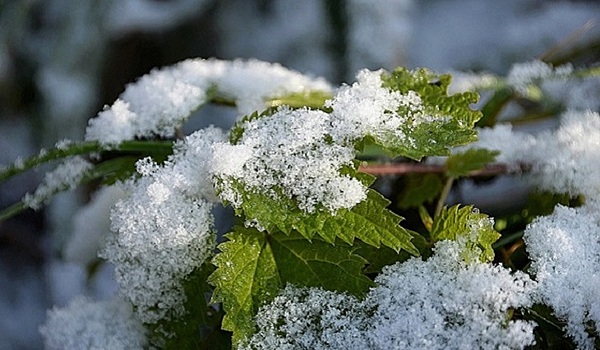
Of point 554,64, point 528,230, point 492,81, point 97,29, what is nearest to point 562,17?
point 554,64

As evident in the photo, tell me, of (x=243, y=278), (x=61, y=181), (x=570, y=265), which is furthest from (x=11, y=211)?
(x=570, y=265)

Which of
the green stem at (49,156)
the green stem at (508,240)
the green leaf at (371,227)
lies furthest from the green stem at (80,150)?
the green stem at (508,240)

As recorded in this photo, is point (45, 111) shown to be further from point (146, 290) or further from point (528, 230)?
point (528, 230)

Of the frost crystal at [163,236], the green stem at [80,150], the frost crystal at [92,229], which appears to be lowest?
the frost crystal at [163,236]

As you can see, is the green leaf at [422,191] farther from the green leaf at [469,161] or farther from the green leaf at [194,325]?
the green leaf at [194,325]

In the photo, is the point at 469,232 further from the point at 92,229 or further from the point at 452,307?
the point at 92,229

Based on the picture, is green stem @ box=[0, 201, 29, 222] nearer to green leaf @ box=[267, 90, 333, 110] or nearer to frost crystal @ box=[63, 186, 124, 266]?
frost crystal @ box=[63, 186, 124, 266]

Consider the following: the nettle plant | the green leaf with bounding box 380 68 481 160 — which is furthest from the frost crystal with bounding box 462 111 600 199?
the green leaf with bounding box 380 68 481 160
